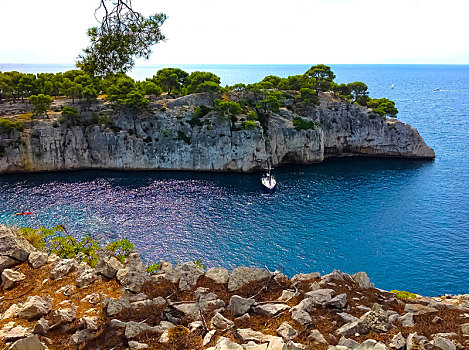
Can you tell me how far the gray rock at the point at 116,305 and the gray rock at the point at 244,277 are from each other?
170 inches

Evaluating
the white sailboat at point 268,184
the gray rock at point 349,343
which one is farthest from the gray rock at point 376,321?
the white sailboat at point 268,184

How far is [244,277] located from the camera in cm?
1500

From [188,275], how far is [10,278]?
27.5ft

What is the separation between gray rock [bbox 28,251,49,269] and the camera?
1722cm

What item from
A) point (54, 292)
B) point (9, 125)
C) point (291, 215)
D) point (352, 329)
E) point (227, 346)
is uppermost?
point (9, 125)

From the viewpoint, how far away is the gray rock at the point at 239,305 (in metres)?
12.6

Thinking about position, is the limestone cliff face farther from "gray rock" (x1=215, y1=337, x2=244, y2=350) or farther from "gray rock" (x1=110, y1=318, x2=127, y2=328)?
"gray rock" (x1=215, y1=337, x2=244, y2=350)

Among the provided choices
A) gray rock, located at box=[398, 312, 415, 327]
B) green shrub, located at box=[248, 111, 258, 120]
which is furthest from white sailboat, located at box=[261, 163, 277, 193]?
gray rock, located at box=[398, 312, 415, 327]

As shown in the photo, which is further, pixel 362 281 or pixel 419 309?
pixel 362 281

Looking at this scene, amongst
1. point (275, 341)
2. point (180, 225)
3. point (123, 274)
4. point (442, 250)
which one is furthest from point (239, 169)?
point (275, 341)

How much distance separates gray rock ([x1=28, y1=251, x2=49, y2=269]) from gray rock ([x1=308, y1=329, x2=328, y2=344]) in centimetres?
1407

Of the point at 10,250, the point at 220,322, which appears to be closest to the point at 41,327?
the point at 220,322

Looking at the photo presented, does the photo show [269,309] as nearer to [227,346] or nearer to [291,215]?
[227,346]

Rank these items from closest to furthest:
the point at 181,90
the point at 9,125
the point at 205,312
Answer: the point at 205,312
the point at 9,125
the point at 181,90
